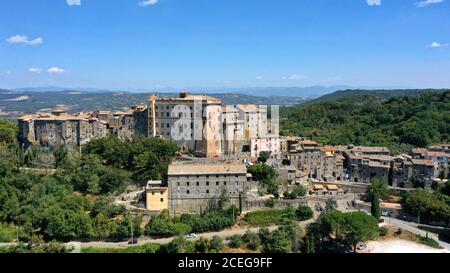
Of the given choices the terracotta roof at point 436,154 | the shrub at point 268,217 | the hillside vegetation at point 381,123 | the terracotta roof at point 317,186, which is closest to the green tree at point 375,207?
the terracotta roof at point 317,186

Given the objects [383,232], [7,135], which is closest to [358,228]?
[383,232]

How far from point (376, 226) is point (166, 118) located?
1710cm

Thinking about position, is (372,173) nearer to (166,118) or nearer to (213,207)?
(213,207)

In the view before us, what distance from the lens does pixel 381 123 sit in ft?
151

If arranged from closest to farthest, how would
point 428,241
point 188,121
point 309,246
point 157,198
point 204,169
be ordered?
point 309,246 → point 428,241 → point 157,198 → point 204,169 → point 188,121

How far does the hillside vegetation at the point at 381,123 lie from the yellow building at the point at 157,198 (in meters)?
19.2

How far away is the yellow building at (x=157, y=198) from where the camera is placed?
70.5 ft

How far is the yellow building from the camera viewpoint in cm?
2150

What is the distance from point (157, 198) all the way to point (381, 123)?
3301 cm

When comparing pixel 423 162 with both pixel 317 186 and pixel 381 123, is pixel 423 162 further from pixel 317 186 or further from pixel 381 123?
pixel 381 123
